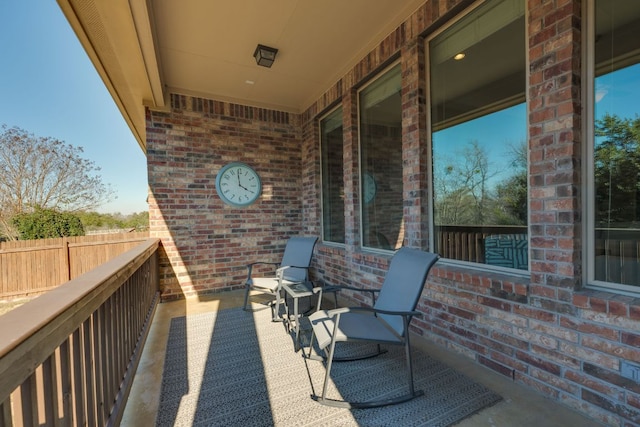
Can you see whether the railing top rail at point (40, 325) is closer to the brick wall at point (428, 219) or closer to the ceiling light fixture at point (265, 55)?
the brick wall at point (428, 219)

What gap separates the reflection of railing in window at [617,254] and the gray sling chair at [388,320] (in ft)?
2.88

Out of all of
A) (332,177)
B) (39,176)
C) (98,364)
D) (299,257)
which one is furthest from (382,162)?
(39,176)

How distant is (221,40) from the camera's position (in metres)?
3.04

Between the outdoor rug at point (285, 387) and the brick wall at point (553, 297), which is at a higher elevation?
the brick wall at point (553, 297)

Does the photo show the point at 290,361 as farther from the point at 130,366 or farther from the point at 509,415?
the point at 509,415

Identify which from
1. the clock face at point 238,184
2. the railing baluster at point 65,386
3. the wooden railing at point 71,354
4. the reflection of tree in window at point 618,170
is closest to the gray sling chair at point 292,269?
the clock face at point 238,184

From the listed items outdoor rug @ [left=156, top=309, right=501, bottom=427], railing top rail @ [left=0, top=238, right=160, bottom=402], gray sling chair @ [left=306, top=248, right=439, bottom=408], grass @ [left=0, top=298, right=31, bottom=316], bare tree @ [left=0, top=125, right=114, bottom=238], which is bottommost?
grass @ [left=0, top=298, right=31, bottom=316]

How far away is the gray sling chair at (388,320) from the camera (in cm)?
181

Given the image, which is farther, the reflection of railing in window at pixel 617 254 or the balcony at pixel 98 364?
the reflection of railing in window at pixel 617 254

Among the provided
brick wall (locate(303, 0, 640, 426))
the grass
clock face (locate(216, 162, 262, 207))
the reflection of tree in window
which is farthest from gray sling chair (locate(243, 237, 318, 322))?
the grass

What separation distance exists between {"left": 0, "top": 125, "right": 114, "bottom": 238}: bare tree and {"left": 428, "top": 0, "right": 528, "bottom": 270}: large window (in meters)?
11.3

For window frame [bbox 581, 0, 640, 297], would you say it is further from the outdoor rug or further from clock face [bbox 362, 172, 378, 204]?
clock face [bbox 362, 172, 378, 204]

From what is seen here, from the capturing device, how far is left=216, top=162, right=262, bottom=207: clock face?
448 cm

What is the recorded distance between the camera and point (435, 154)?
2789 millimetres
